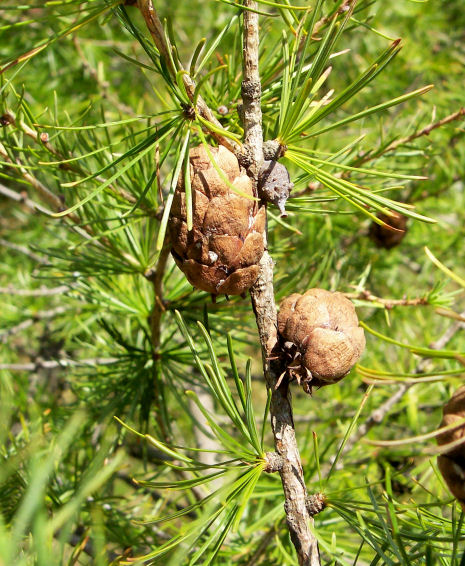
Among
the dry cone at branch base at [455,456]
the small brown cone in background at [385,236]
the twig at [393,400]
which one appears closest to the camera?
the dry cone at branch base at [455,456]

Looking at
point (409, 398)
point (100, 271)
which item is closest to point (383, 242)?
point (409, 398)

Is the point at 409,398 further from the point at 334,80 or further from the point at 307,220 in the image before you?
the point at 334,80

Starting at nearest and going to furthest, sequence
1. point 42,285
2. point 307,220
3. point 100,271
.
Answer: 1. point 100,271
2. point 307,220
3. point 42,285

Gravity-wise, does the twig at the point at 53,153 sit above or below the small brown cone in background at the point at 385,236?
above

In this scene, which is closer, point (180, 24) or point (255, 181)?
point (255, 181)

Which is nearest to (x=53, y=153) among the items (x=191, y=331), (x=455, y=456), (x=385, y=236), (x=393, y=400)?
(x=191, y=331)

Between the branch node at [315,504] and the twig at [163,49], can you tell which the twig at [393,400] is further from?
the twig at [163,49]

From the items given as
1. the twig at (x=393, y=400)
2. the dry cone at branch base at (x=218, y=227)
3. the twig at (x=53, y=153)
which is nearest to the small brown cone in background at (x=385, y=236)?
the twig at (x=393, y=400)
